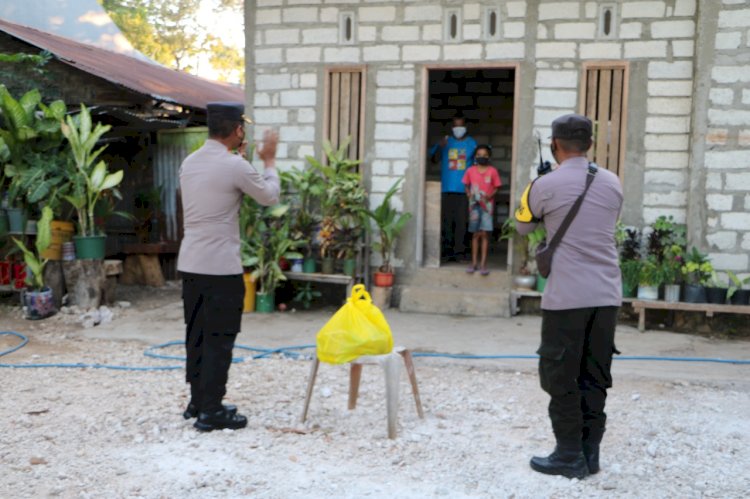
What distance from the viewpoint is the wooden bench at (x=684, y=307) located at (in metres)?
7.36

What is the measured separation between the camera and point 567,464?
3824mm

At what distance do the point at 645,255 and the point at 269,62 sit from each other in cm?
469

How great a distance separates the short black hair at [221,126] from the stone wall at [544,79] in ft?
14.2

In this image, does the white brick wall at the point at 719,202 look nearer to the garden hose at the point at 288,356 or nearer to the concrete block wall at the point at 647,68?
the concrete block wall at the point at 647,68

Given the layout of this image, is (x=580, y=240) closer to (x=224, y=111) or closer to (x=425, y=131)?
(x=224, y=111)

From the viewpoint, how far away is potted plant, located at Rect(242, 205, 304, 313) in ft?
27.2

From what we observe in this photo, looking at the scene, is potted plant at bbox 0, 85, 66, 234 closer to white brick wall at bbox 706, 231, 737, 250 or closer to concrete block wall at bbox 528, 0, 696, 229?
concrete block wall at bbox 528, 0, 696, 229

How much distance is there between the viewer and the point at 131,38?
25.1 m

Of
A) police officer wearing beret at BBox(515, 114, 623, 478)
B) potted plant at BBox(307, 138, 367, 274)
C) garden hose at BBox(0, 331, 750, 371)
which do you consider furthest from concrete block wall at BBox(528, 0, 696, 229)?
police officer wearing beret at BBox(515, 114, 623, 478)

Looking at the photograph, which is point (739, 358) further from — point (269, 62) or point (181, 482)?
point (269, 62)

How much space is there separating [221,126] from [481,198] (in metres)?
4.80

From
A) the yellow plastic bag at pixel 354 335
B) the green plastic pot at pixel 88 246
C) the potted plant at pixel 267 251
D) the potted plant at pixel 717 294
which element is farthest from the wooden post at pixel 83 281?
the potted plant at pixel 717 294

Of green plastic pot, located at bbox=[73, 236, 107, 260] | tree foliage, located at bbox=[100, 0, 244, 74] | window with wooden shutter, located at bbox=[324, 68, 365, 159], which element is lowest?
green plastic pot, located at bbox=[73, 236, 107, 260]

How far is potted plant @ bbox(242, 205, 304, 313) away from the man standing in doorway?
2375 millimetres
